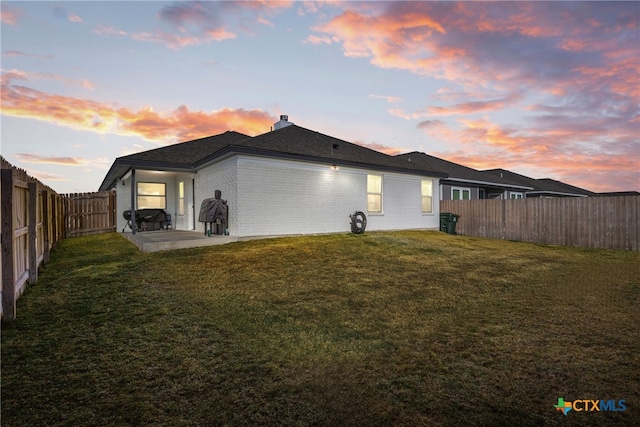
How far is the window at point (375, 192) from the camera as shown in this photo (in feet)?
48.1

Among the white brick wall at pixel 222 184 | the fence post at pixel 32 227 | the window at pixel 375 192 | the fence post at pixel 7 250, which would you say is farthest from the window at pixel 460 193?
the fence post at pixel 7 250

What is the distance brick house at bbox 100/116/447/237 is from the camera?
35.6 ft

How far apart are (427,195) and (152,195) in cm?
1451

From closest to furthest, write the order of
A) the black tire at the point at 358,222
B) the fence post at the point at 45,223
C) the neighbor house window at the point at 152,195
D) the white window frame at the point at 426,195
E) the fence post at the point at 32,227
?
the fence post at the point at 32,227 → the fence post at the point at 45,223 → the black tire at the point at 358,222 → the neighbor house window at the point at 152,195 → the white window frame at the point at 426,195

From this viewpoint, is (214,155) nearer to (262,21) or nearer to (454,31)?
(262,21)

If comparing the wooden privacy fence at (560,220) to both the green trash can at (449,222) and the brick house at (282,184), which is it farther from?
the brick house at (282,184)

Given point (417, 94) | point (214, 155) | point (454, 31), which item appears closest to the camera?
point (454, 31)

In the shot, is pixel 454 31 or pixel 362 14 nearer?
pixel 362 14

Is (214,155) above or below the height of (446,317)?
above

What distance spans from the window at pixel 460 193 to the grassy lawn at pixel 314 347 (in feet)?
44.5

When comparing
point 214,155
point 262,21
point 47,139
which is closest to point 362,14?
point 262,21

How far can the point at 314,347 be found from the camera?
3.56m

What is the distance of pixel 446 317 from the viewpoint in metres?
4.60

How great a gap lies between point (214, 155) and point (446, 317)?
9.59 m
